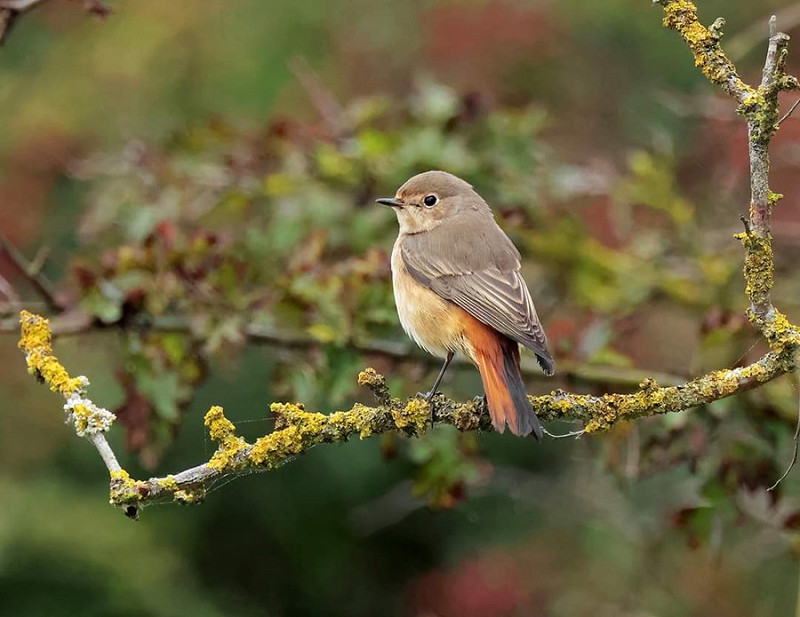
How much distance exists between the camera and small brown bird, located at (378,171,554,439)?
357 cm

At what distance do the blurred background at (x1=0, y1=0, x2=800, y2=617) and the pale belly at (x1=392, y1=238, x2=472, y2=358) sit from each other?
0.12m

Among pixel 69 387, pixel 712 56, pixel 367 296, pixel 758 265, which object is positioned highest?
pixel 712 56

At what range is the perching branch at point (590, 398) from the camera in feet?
8.34

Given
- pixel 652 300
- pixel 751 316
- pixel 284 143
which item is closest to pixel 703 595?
pixel 652 300

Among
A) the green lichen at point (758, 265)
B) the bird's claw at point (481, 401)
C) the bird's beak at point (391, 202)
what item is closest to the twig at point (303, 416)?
the green lichen at point (758, 265)

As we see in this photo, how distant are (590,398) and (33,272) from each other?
197 centimetres

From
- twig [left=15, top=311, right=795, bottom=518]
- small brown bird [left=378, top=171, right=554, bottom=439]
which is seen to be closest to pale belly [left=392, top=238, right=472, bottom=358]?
small brown bird [left=378, top=171, right=554, bottom=439]

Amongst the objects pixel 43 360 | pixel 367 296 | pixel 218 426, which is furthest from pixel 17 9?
pixel 218 426

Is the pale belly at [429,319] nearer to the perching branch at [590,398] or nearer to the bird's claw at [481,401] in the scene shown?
the bird's claw at [481,401]

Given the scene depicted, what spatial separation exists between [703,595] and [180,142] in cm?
333

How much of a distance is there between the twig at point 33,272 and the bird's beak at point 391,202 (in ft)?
4.22

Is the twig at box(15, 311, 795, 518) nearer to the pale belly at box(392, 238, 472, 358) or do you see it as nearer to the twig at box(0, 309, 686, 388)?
the pale belly at box(392, 238, 472, 358)

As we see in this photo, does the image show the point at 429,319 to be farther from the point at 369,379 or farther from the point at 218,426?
the point at 218,426

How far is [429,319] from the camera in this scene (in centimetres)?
400
